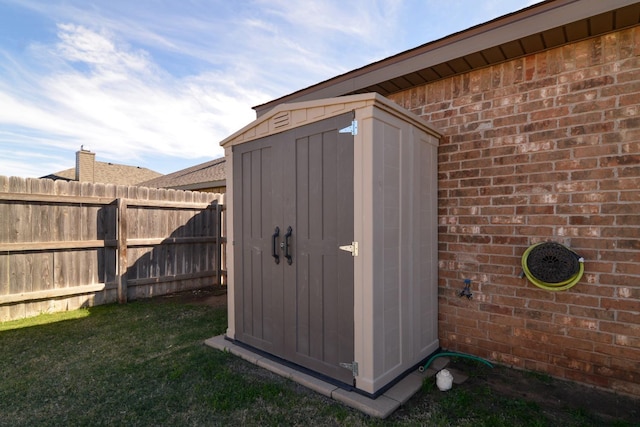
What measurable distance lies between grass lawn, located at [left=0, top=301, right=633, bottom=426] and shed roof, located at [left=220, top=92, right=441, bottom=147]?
2.16 m

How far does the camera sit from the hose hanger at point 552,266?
2258mm

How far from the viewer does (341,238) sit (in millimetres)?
2320

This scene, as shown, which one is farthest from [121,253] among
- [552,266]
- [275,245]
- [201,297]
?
[552,266]

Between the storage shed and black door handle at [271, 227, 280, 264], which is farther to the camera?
black door handle at [271, 227, 280, 264]

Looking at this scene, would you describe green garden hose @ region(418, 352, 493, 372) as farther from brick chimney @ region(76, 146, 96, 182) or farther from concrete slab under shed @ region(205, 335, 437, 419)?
brick chimney @ region(76, 146, 96, 182)

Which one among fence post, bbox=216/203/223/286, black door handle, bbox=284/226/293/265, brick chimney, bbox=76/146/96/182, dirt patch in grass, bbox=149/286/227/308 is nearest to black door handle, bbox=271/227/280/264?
black door handle, bbox=284/226/293/265

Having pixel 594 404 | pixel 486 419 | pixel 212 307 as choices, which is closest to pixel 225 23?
pixel 212 307

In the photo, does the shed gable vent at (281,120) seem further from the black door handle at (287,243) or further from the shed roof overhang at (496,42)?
the shed roof overhang at (496,42)

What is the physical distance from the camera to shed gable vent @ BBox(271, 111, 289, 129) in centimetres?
271

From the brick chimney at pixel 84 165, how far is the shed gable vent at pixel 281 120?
1362 cm

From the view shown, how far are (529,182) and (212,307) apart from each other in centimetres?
448

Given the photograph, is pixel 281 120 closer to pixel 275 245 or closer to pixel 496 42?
pixel 275 245

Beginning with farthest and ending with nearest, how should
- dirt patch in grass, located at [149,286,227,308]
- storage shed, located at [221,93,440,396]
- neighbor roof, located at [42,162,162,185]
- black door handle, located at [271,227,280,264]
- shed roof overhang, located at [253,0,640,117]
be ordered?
neighbor roof, located at [42,162,162,185] → dirt patch in grass, located at [149,286,227,308] → black door handle, located at [271,227,280,264] → storage shed, located at [221,93,440,396] → shed roof overhang, located at [253,0,640,117]

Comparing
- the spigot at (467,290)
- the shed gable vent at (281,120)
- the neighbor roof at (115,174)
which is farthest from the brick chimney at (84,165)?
the spigot at (467,290)
